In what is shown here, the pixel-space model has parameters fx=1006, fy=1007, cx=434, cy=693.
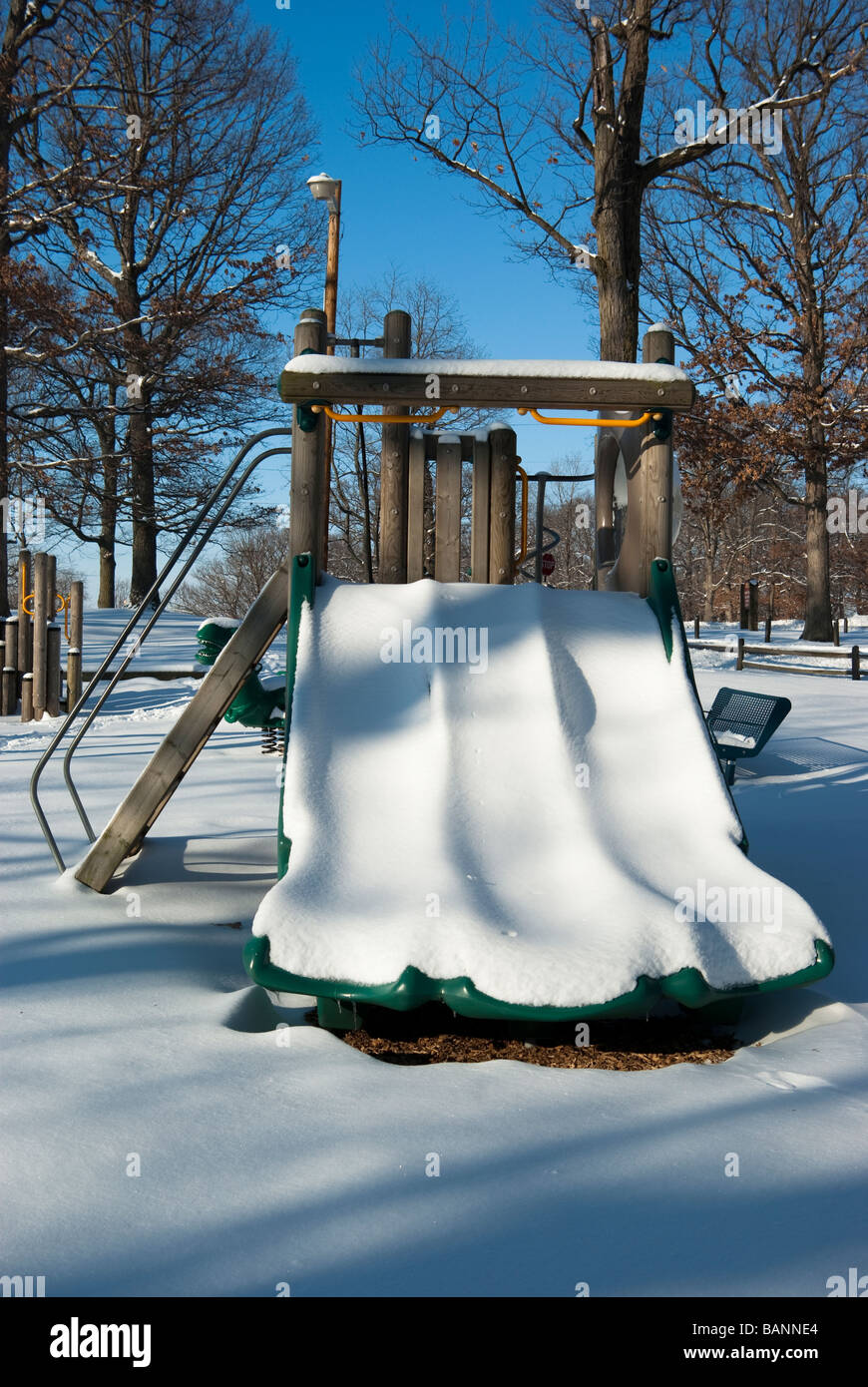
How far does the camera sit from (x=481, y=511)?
4828mm

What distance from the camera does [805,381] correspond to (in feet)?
73.8

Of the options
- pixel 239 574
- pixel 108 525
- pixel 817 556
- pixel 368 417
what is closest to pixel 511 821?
pixel 368 417

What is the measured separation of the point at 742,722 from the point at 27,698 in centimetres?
780

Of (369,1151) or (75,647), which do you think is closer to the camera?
(369,1151)

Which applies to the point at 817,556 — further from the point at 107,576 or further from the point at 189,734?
the point at 189,734

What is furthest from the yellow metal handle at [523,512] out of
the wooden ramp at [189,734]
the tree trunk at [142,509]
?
Result: the tree trunk at [142,509]

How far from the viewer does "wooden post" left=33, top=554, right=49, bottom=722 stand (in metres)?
11.0

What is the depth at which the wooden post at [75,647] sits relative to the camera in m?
11.2

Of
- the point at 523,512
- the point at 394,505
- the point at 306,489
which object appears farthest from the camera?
the point at 523,512

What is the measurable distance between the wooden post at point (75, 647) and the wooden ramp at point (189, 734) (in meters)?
7.31

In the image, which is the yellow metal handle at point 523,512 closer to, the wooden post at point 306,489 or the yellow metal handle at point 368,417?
the yellow metal handle at point 368,417

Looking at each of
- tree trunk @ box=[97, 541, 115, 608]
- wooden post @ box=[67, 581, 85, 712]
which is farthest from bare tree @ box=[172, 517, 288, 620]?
wooden post @ box=[67, 581, 85, 712]

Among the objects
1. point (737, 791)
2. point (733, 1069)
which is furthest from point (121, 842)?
point (737, 791)

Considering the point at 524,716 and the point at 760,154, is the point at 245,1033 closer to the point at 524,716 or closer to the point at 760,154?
the point at 524,716
